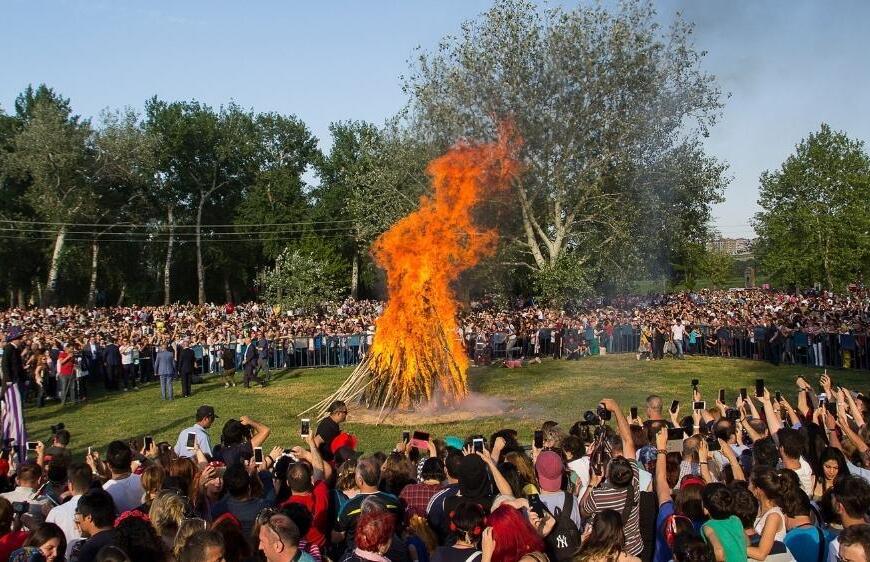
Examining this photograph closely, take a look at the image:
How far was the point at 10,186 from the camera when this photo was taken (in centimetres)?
5700

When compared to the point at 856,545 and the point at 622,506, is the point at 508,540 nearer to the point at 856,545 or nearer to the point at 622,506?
the point at 622,506

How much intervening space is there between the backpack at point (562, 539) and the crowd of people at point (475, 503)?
0.04ft

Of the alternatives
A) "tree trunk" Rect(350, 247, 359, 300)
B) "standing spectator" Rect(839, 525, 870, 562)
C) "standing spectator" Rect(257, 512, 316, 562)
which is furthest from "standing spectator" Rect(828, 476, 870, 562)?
"tree trunk" Rect(350, 247, 359, 300)

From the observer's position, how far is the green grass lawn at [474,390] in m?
18.3

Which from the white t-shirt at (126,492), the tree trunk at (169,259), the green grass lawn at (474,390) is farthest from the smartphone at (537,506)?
the tree trunk at (169,259)

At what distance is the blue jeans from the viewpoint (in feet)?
78.0

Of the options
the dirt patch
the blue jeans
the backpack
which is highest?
the backpack

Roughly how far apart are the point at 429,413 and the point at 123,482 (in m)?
12.6

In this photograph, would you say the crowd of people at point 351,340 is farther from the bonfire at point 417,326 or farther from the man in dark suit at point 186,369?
the bonfire at point 417,326

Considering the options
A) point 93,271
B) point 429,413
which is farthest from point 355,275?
point 429,413

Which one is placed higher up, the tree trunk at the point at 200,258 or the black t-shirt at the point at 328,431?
the tree trunk at the point at 200,258

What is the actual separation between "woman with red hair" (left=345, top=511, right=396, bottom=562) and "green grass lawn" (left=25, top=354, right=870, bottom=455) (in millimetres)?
11292

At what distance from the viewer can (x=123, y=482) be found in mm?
7129

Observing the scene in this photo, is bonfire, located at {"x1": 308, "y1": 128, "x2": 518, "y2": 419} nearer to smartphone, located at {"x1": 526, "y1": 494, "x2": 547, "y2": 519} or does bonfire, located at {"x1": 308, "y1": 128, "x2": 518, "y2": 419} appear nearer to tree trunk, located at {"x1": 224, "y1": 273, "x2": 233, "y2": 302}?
smartphone, located at {"x1": 526, "y1": 494, "x2": 547, "y2": 519}
